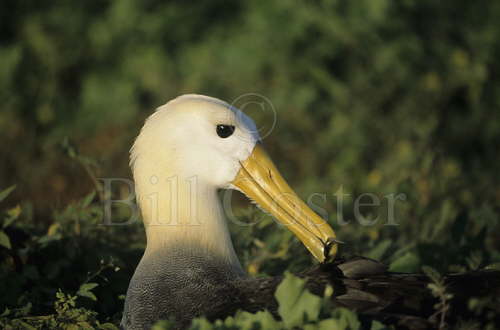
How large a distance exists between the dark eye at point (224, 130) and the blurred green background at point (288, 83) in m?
2.53

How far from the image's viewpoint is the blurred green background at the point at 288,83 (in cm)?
718

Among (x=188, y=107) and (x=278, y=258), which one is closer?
(x=188, y=107)

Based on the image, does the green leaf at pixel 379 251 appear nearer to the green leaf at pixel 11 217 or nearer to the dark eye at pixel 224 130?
the dark eye at pixel 224 130

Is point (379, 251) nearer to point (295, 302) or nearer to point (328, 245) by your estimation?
point (328, 245)

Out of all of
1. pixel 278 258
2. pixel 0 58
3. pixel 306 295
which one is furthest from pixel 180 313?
pixel 0 58

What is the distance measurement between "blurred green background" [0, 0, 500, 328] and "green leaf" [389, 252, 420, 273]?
1.79m

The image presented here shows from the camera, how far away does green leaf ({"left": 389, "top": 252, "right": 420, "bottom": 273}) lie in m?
4.22

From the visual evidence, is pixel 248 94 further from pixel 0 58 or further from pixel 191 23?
pixel 0 58

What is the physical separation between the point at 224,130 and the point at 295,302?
3.51 ft

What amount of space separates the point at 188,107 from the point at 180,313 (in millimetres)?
900

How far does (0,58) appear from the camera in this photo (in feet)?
27.5

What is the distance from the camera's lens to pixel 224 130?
11.8 ft

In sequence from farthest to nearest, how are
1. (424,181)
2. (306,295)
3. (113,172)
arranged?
(113,172) → (424,181) → (306,295)

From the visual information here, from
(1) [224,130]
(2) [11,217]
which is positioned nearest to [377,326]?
(1) [224,130]
